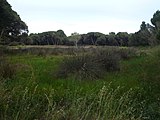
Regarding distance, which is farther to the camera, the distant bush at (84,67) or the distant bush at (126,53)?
the distant bush at (126,53)

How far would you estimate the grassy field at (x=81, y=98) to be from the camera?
22.2 ft

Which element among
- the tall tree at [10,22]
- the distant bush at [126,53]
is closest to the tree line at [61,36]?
the tall tree at [10,22]

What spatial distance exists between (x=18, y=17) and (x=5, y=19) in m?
3.18

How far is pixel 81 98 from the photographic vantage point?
708cm

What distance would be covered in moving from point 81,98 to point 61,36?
46017 mm

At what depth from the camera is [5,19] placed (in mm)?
30469

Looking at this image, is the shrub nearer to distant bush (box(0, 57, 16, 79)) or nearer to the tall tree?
distant bush (box(0, 57, 16, 79))

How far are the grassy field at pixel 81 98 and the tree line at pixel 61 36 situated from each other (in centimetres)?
1077

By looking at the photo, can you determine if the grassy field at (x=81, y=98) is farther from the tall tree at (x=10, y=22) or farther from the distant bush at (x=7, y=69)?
the tall tree at (x=10, y=22)

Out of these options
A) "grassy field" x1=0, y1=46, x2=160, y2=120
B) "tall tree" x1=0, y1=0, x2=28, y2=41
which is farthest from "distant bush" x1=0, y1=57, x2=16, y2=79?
"tall tree" x1=0, y1=0, x2=28, y2=41

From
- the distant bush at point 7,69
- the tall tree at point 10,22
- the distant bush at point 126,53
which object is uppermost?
the tall tree at point 10,22

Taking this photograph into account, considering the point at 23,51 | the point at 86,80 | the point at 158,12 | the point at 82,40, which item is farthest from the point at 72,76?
the point at 158,12

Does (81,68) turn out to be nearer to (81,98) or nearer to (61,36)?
(81,98)

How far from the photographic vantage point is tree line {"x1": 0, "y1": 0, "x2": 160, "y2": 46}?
98.3 ft
